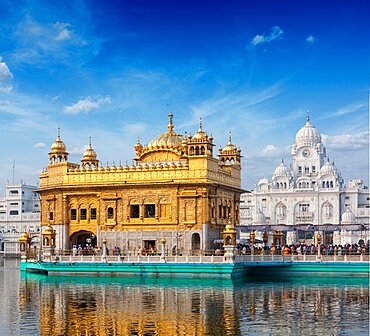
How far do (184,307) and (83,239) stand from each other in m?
23.5

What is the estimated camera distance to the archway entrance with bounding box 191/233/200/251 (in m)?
42.8

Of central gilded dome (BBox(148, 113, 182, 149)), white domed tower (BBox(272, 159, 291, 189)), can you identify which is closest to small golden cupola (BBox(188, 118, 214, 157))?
central gilded dome (BBox(148, 113, 182, 149))

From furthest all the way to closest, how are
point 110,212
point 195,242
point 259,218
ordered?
point 259,218 → point 110,212 → point 195,242

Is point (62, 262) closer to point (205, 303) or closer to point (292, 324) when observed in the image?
point (205, 303)

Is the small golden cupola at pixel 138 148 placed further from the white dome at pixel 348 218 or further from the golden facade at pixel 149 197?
the white dome at pixel 348 218

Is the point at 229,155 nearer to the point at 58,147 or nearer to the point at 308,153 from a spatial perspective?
the point at 58,147

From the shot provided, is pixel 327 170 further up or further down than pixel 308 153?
further down

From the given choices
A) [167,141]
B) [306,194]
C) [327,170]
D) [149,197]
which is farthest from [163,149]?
[327,170]

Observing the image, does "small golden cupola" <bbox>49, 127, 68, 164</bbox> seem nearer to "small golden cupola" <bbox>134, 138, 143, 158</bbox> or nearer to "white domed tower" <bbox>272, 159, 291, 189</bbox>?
"small golden cupola" <bbox>134, 138, 143, 158</bbox>

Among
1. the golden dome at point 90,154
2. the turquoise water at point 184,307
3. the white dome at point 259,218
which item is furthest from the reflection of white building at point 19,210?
the turquoise water at point 184,307

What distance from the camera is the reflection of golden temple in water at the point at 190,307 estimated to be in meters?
21.0

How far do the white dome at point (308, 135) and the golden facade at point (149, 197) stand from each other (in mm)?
80399

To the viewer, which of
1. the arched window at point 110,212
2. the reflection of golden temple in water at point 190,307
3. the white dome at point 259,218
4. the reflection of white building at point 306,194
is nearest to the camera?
the reflection of golden temple in water at point 190,307

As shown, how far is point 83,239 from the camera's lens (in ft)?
158
